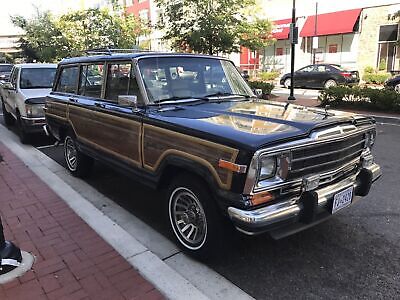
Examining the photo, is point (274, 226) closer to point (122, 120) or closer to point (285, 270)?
point (285, 270)

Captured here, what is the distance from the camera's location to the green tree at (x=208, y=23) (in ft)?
49.1

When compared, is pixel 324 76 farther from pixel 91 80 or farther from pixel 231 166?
pixel 231 166

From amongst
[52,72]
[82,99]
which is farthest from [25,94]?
[82,99]

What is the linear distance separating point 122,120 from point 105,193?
1420 mm

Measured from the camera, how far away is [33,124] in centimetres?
806

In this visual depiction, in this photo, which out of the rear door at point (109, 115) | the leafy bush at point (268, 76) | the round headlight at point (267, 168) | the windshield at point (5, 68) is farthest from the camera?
the leafy bush at point (268, 76)

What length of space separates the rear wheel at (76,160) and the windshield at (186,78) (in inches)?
83.6

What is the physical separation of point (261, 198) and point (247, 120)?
84 cm

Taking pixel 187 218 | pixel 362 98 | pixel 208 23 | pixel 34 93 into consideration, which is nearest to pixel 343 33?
pixel 208 23

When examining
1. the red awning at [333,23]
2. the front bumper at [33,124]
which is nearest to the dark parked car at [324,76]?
the red awning at [333,23]

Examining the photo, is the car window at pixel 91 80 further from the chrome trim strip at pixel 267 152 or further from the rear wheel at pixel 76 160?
the chrome trim strip at pixel 267 152

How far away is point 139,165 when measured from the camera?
417 cm

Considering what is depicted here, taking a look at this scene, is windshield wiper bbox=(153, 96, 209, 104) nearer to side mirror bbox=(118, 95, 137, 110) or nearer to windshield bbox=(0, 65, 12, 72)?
side mirror bbox=(118, 95, 137, 110)

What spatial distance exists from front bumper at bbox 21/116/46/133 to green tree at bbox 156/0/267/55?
8.34 metres
